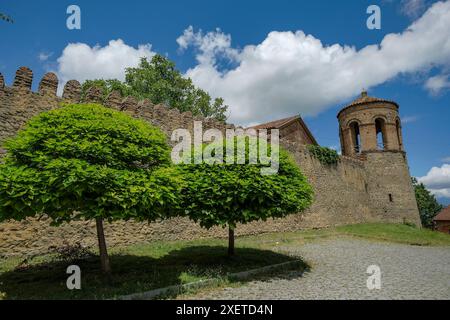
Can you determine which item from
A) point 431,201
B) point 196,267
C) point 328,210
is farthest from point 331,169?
point 431,201

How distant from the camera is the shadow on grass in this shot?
5.63 meters

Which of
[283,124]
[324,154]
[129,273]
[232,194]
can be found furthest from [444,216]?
[129,273]

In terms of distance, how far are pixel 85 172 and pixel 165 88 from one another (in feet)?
93.2

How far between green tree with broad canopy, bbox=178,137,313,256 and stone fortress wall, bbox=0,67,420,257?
4362mm

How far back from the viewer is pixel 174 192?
21.6ft

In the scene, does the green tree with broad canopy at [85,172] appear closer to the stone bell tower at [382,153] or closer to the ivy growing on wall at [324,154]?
the ivy growing on wall at [324,154]

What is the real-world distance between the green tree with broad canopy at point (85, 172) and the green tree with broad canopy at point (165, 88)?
1025 inches

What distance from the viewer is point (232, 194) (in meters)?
7.51

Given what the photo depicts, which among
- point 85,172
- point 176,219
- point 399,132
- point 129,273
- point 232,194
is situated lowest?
point 129,273

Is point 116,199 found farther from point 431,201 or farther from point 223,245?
point 431,201

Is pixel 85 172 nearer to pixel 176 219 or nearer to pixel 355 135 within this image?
pixel 176 219

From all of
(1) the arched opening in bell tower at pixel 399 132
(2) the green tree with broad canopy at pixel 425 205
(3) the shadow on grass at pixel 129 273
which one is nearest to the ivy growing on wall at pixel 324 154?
(1) the arched opening in bell tower at pixel 399 132

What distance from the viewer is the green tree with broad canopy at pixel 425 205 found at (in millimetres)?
57969
